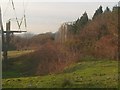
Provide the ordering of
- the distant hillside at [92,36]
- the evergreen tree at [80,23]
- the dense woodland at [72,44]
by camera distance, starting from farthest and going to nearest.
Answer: the evergreen tree at [80,23]
the distant hillside at [92,36]
the dense woodland at [72,44]

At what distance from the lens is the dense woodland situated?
26.4 meters

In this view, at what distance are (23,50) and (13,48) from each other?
1.87 meters

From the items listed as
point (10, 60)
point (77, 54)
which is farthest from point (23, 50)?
point (77, 54)

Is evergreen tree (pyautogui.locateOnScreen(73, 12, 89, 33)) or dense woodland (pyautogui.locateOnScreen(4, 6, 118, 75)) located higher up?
evergreen tree (pyautogui.locateOnScreen(73, 12, 89, 33))

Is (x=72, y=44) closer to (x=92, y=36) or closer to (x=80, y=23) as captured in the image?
(x=92, y=36)

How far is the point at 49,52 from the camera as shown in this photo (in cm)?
3019

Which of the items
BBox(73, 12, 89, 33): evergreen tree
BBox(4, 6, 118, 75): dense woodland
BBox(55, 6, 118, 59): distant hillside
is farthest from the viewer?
BBox(73, 12, 89, 33): evergreen tree

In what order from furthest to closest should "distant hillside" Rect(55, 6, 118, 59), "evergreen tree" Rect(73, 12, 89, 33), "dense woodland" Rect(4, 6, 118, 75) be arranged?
"evergreen tree" Rect(73, 12, 89, 33) < "distant hillside" Rect(55, 6, 118, 59) < "dense woodland" Rect(4, 6, 118, 75)

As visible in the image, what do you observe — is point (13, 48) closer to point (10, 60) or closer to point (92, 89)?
point (10, 60)

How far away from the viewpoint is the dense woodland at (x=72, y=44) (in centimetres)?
2635

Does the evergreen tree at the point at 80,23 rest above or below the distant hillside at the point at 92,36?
above

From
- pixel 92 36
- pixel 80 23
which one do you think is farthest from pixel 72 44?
pixel 80 23

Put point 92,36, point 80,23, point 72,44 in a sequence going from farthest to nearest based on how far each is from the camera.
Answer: point 80,23
point 92,36
point 72,44

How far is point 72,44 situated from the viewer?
106 ft
